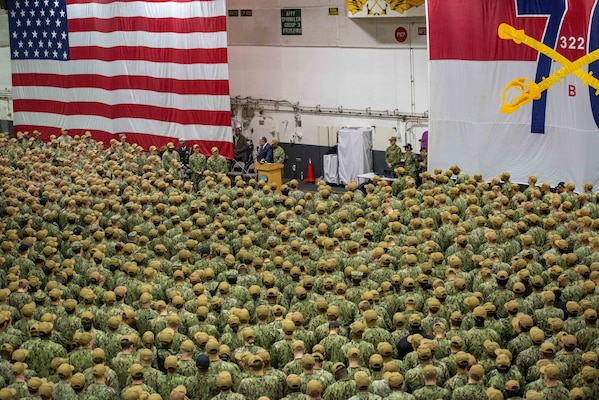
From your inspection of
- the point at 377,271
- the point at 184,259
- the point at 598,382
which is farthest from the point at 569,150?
the point at 598,382

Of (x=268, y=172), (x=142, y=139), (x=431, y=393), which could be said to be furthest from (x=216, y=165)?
(x=431, y=393)

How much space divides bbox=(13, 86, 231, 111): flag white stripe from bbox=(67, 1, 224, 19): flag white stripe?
6.40ft

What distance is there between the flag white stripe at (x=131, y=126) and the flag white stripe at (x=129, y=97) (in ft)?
1.52

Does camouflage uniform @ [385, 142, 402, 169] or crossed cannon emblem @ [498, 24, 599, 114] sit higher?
crossed cannon emblem @ [498, 24, 599, 114]

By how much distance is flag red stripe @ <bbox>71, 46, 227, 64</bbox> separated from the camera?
22.4 meters

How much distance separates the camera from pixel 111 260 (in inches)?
495

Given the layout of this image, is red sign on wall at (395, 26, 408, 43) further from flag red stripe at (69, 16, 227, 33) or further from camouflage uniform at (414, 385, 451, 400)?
camouflage uniform at (414, 385, 451, 400)

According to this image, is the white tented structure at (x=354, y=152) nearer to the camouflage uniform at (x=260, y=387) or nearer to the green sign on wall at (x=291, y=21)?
the green sign on wall at (x=291, y=21)

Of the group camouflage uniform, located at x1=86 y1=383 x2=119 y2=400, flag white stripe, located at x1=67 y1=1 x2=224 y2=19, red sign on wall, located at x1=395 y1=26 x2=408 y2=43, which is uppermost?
flag white stripe, located at x1=67 y1=1 x2=224 y2=19

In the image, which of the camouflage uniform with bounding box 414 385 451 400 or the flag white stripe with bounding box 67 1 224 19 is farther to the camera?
the flag white stripe with bounding box 67 1 224 19

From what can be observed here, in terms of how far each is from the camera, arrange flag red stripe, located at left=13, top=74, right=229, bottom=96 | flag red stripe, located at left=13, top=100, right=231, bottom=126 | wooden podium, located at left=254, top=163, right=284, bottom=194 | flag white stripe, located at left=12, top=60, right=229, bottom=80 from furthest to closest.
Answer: flag red stripe, located at left=13, top=100, right=231, bottom=126
flag red stripe, located at left=13, top=74, right=229, bottom=96
flag white stripe, located at left=12, top=60, right=229, bottom=80
wooden podium, located at left=254, top=163, right=284, bottom=194

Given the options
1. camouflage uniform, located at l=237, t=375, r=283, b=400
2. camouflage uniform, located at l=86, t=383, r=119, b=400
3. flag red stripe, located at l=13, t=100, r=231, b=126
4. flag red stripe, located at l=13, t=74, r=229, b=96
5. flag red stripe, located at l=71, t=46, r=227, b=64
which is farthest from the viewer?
flag red stripe, located at l=13, t=100, r=231, b=126

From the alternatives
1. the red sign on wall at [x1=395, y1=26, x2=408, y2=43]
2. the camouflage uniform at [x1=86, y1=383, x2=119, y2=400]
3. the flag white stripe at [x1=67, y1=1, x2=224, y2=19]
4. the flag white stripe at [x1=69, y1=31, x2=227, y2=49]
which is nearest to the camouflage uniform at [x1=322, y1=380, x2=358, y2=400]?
the camouflage uniform at [x1=86, y1=383, x2=119, y2=400]

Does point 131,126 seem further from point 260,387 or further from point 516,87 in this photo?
point 260,387
